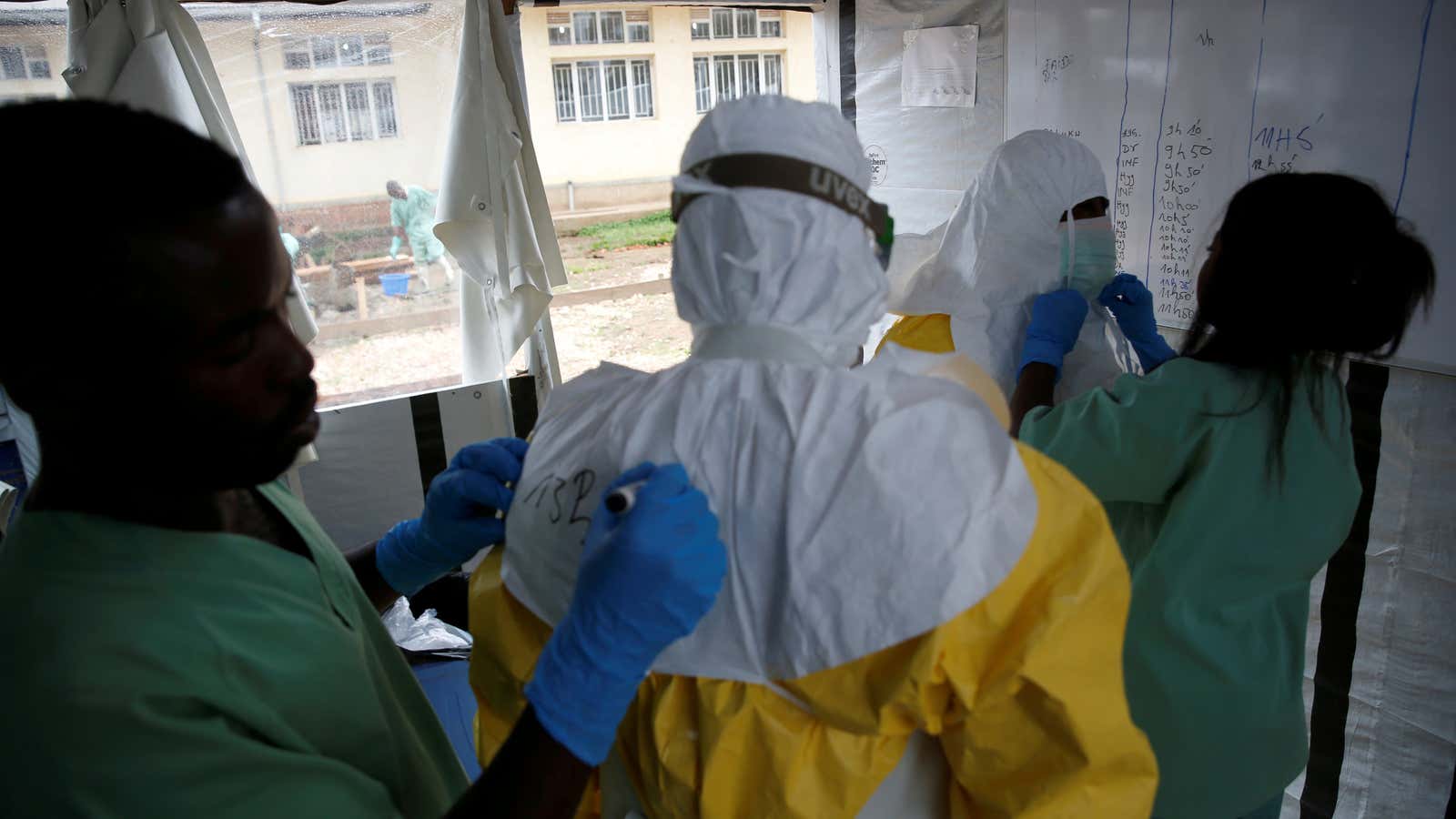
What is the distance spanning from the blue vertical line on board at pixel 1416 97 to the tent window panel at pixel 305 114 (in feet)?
9.26

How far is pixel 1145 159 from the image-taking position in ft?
7.47

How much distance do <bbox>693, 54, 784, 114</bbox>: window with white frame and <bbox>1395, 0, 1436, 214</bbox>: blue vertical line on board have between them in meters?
11.0

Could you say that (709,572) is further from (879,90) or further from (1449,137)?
(879,90)

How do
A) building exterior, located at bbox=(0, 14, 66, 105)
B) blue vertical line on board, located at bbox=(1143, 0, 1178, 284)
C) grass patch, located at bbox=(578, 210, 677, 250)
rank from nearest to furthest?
blue vertical line on board, located at bbox=(1143, 0, 1178, 284)
building exterior, located at bbox=(0, 14, 66, 105)
grass patch, located at bbox=(578, 210, 677, 250)

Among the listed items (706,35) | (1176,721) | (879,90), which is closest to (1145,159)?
(879,90)

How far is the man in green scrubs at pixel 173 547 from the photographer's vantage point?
636 mm

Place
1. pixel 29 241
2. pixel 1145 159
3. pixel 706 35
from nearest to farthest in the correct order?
pixel 29 241 → pixel 1145 159 → pixel 706 35

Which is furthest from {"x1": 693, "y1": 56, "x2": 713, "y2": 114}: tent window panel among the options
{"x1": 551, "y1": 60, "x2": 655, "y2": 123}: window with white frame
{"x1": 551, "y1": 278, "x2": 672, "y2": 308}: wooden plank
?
{"x1": 551, "y1": 278, "x2": 672, "y2": 308}: wooden plank

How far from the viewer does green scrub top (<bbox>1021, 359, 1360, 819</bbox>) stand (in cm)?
130

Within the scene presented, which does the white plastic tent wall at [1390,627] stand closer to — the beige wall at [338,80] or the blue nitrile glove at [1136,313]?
the blue nitrile glove at [1136,313]

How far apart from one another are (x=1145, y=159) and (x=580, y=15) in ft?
37.9

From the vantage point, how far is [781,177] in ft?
2.66

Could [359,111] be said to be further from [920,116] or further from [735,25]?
[735,25]

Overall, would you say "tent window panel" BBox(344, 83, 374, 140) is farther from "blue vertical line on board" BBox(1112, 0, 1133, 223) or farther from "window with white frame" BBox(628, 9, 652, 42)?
"window with white frame" BBox(628, 9, 652, 42)
